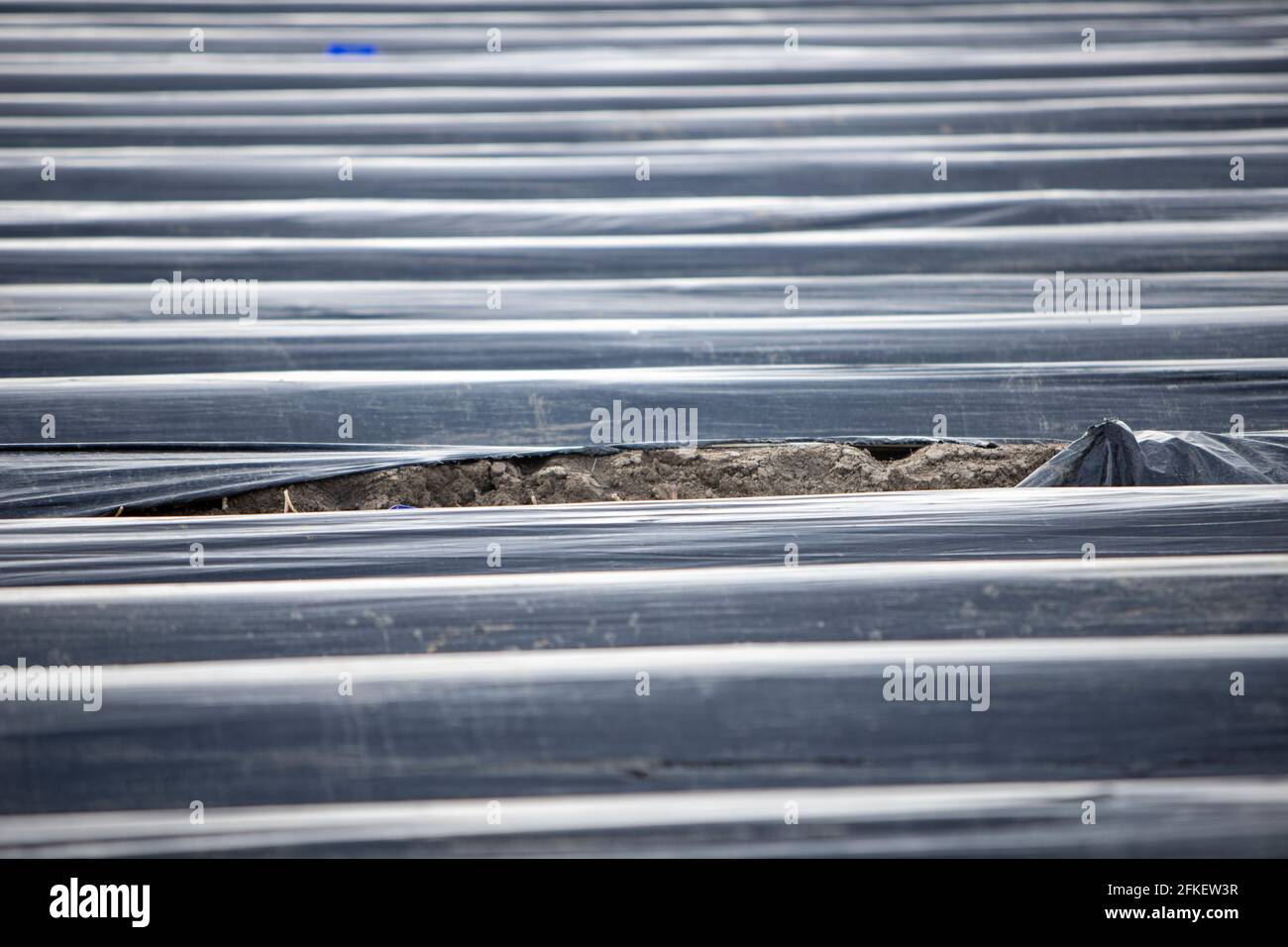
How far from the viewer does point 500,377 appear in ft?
6.44

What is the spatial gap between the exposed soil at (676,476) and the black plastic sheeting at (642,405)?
0.05 meters

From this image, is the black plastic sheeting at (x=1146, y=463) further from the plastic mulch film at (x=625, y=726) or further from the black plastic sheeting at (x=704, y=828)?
the black plastic sheeting at (x=704, y=828)

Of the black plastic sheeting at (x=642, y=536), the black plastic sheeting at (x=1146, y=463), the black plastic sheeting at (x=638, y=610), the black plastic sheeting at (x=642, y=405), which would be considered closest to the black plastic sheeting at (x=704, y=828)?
the black plastic sheeting at (x=642, y=405)

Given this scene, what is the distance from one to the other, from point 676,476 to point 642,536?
27 centimetres

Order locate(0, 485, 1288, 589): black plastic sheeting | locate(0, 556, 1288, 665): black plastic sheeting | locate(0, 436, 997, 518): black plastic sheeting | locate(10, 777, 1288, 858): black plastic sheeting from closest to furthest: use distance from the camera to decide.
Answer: locate(10, 777, 1288, 858): black plastic sheeting → locate(0, 556, 1288, 665): black plastic sheeting → locate(0, 485, 1288, 589): black plastic sheeting → locate(0, 436, 997, 518): black plastic sheeting

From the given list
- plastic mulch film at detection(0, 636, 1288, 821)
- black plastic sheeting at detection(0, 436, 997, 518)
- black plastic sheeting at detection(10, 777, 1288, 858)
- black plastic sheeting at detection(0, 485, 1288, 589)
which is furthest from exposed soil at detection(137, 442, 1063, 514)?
black plastic sheeting at detection(10, 777, 1288, 858)

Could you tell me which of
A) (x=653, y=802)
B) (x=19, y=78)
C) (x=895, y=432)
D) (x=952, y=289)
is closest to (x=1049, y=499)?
(x=895, y=432)

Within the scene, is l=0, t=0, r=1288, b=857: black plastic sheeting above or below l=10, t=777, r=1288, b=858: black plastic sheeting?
above

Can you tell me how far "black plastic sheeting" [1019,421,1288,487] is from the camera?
5.70ft

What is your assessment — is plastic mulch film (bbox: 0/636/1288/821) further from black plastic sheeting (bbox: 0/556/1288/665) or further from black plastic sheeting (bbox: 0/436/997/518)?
black plastic sheeting (bbox: 0/436/997/518)

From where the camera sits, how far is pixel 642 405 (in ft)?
6.26

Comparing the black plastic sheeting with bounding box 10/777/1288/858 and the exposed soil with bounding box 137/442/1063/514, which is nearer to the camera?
the black plastic sheeting with bounding box 10/777/1288/858
